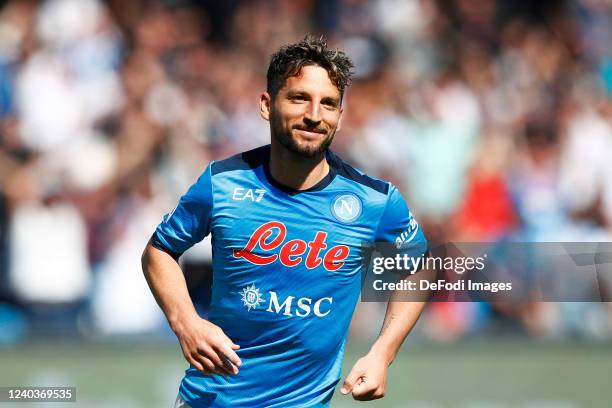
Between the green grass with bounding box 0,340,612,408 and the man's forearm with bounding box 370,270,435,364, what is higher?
the green grass with bounding box 0,340,612,408

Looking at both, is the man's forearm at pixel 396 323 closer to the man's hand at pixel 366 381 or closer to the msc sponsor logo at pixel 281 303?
the man's hand at pixel 366 381

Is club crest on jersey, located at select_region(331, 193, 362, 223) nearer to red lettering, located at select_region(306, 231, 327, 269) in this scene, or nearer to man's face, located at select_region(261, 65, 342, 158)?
red lettering, located at select_region(306, 231, 327, 269)

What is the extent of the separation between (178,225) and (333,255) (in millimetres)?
703

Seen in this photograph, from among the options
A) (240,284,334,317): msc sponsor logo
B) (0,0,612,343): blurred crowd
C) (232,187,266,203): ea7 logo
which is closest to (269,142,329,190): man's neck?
(232,187,266,203): ea7 logo

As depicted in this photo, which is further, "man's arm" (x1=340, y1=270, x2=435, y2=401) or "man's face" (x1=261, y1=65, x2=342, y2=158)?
"man's face" (x1=261, y1=65, x2=342, y2=158)

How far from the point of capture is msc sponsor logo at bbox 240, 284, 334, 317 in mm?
4891

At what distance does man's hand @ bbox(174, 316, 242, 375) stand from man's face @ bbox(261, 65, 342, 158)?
2.93 ft

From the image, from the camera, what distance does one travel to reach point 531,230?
10344 millimetres

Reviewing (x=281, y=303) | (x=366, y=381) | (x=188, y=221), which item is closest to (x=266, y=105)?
(x=188, y=221)

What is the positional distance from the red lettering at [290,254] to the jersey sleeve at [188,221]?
0.37 metres

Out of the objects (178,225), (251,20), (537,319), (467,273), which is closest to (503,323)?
(537,319)

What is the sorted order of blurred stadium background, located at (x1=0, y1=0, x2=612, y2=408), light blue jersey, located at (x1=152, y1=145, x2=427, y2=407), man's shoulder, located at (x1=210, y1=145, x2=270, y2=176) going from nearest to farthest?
light blue jersey, located at (x1=152, y1=145, x2=427, y2=407) < man's shoulder, located at (x1=210, y1=145, x2=270, y2=176) < blurred stadium background, located at (x1=0, y1=0, x2=612, y2=408)

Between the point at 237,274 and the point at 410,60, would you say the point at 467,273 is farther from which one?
the point at 410,60

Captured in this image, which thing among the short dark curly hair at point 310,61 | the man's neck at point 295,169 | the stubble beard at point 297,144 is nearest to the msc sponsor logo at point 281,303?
the man's neck at point 295,169
